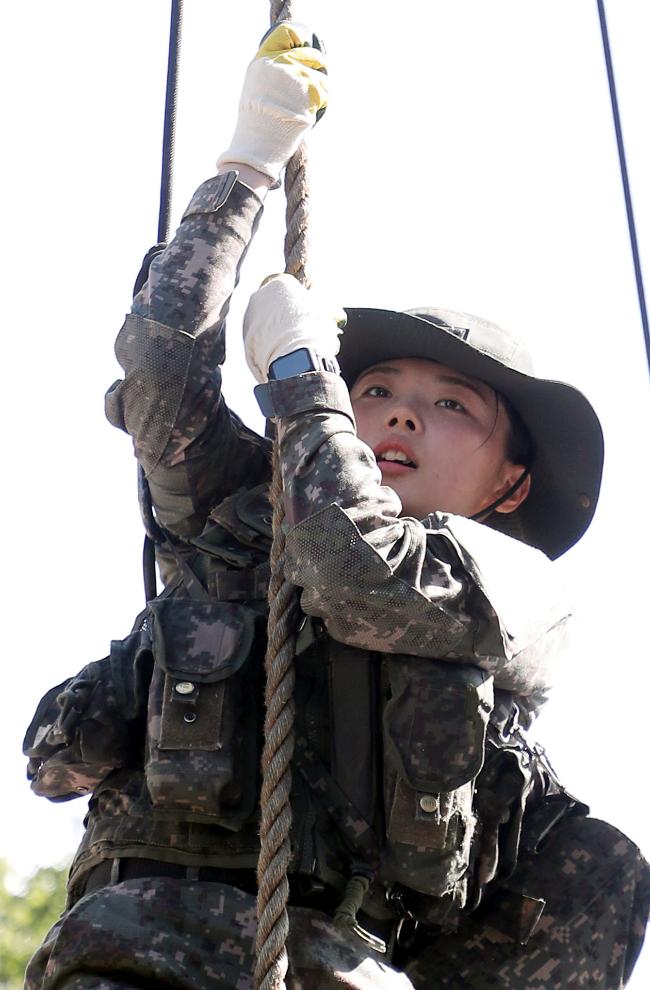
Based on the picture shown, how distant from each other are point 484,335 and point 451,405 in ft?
0.69

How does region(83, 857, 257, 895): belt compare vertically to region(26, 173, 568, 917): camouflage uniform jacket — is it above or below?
below

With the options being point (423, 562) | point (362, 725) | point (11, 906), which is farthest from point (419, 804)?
point (11, 906)

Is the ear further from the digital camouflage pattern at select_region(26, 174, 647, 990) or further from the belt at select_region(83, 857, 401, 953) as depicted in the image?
the belt at select_region(83, 857, 401, 953)

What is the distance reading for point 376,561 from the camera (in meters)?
3.19

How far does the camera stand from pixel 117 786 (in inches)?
134

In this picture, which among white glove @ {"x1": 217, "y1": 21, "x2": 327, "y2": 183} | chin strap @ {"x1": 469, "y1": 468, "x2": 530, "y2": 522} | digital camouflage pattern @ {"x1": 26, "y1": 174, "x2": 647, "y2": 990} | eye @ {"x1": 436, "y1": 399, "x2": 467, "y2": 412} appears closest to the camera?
digital camouflage pattern @ {"x1": 26, "y1": 174, "x2": 647, "y2": 990}

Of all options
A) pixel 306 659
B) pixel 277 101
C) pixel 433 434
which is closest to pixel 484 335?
pixel 433 434

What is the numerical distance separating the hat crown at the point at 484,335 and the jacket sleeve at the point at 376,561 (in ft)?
2.49

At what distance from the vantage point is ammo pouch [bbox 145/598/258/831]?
320cm

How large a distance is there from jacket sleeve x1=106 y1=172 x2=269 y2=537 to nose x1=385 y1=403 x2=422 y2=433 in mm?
382

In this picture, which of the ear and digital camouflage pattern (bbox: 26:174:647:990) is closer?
digital camouflage pattern (bbox: 26:174:647:990)

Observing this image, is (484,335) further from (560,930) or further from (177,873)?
(177,873)

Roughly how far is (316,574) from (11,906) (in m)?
14.2

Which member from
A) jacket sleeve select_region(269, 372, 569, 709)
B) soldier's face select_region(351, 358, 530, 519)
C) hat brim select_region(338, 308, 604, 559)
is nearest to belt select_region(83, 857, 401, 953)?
jacket sleeve select_region(269, 372, 569, 709)
